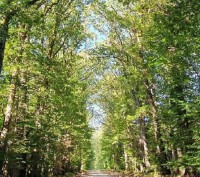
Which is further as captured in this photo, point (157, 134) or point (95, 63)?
point (95, 63)

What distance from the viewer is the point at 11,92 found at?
1603 cm

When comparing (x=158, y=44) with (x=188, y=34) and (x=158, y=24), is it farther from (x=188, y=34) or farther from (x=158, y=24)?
(x=188, y=34)

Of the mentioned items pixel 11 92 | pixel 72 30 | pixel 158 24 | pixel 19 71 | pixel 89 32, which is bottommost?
pixel 11 92

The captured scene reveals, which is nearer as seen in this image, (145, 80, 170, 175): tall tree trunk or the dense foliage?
the dense foliage

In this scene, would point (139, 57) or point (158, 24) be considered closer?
point (158, 24)

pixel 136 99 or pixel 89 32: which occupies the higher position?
pixel 89 32

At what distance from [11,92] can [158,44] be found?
797 centimetres

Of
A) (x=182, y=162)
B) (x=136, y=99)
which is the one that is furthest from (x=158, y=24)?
(x=136, y=99)

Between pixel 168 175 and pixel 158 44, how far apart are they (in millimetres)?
10533

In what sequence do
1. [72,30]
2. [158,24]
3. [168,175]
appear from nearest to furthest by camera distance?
[158,24] → [168,175] → [72,30]

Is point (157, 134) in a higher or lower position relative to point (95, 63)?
lower

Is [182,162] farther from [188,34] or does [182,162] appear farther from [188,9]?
[188,9]

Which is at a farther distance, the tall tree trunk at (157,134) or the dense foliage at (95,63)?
the tall tree trunk at (157,134)

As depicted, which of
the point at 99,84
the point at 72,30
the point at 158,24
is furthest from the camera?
the point at 99,84
